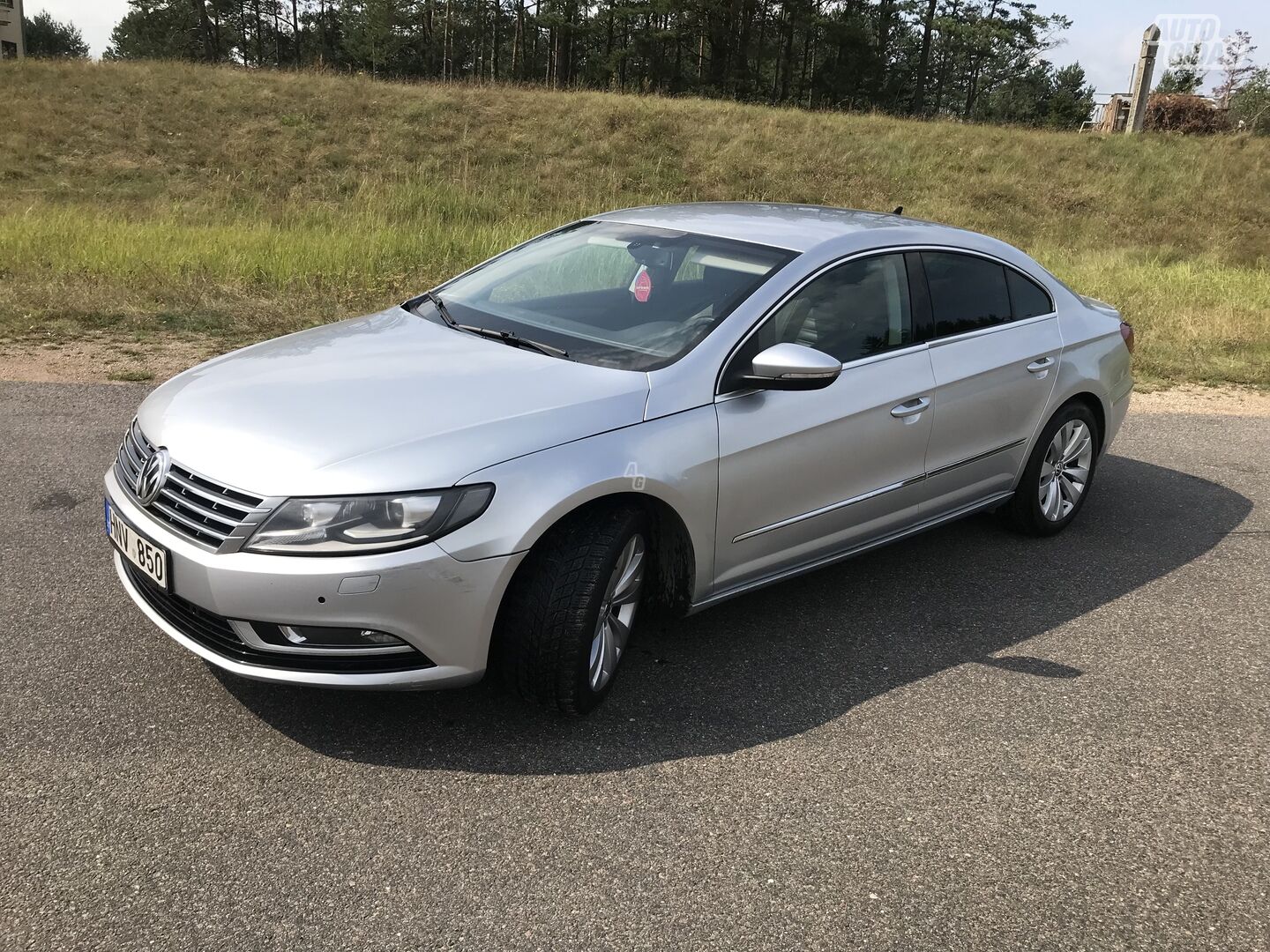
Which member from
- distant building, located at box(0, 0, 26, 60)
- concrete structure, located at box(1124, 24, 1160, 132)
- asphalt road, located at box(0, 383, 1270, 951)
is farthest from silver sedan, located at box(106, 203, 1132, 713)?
distant building, located at box(0, 0, 26, 60)

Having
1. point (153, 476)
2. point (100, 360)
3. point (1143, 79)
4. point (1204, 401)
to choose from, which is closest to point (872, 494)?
point (153, 476)

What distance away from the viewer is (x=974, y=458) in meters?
4.62

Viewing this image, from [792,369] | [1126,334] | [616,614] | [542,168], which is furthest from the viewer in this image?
[542,168]

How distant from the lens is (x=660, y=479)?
3.32 metres

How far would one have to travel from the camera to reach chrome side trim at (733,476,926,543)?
3.72m

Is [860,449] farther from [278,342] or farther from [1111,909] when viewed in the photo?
[278,342]

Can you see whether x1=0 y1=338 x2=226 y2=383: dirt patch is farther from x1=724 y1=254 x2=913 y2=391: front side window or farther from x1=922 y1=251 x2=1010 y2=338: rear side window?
x1=922 y1=251 x2=1010 y2=338: rear side window

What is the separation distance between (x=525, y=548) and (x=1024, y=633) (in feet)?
7.35

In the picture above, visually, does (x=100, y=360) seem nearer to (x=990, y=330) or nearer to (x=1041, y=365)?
(x=990, y=330)

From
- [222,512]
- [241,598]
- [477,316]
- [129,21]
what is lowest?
[241,598]

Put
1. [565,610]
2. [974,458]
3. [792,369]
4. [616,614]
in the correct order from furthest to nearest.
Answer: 1. [974,458]
2. [792,369]
3. [616,614]
4. [565,610]

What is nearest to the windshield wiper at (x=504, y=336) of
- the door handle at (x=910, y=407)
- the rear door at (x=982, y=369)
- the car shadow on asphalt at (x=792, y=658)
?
the car shadow on asphalt at (x=792, y=658)

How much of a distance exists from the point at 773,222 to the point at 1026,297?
4.49 ft

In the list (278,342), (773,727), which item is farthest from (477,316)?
(773,727)
